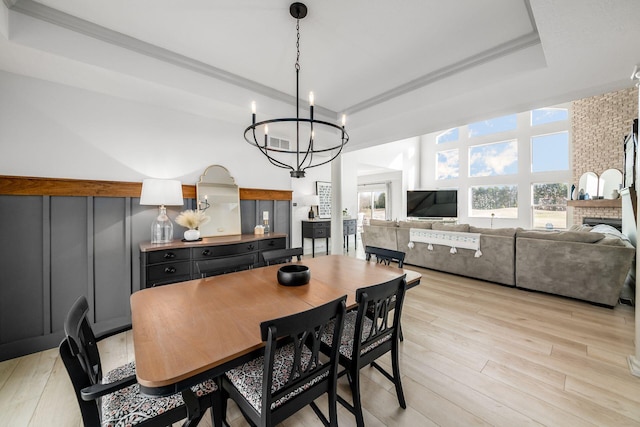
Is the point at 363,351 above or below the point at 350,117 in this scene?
below

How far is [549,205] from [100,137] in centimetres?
937

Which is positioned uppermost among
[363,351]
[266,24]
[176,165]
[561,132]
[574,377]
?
[561,132]

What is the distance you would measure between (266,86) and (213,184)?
1419 mm

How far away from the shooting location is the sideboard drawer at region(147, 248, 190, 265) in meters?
2.44

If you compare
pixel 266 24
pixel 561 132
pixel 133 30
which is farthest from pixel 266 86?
pixel 561 132

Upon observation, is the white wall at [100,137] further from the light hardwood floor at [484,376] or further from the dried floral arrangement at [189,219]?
the light hardwood floor at [484,376]

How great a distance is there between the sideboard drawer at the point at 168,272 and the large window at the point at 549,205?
8446mm

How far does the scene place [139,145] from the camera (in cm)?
275

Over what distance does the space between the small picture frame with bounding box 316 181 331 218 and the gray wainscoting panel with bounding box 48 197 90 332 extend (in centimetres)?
376

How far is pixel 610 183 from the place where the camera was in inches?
210

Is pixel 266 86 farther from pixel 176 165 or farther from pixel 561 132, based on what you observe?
pixel 561 132

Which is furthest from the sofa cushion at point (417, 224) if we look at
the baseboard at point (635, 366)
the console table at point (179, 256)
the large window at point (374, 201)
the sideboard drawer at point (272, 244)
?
the large window at point (374, 201)

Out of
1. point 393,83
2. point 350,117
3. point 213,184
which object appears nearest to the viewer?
point 393,83

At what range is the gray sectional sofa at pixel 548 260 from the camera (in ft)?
9.52
